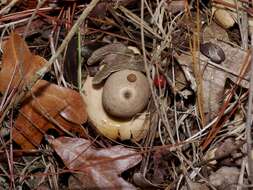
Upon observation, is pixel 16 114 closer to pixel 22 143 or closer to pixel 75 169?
pixel 22 143

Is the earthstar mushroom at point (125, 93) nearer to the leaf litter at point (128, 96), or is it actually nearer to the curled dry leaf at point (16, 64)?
the leaf litter at point (128, 96)

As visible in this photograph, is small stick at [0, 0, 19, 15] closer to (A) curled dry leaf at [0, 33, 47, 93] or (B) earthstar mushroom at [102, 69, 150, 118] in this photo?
(A) curled dry leaf at [0, 33, 47, 93]

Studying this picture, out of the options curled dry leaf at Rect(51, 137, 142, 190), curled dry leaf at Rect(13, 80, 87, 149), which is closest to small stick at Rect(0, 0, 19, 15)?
curled dry leaf at Rect(13, 80, 87, 149)

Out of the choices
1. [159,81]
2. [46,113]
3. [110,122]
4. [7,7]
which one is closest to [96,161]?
[110,122]

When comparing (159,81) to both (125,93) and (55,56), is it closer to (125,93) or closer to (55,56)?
(125,93)

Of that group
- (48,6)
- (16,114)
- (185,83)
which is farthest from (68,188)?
(48,6)
